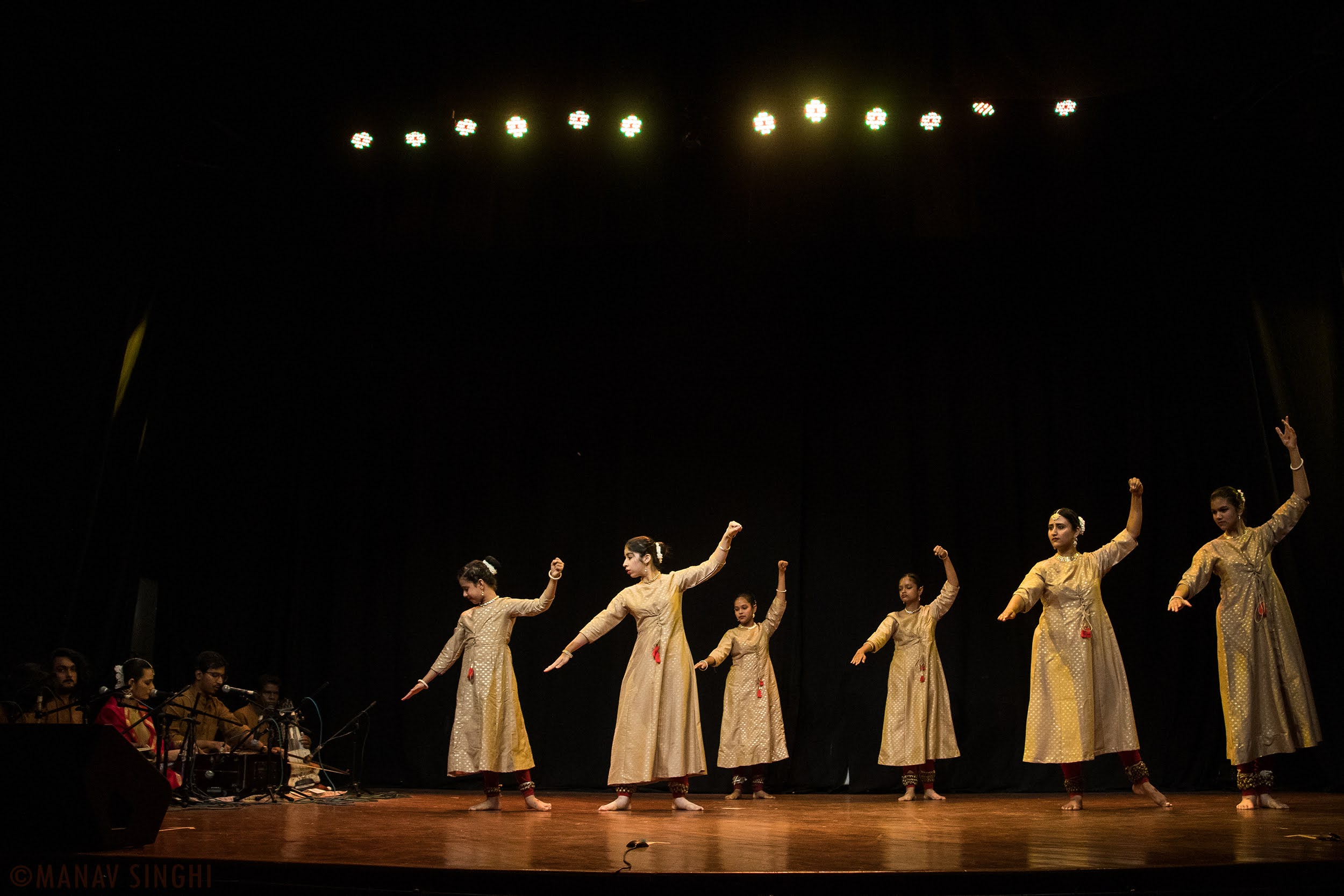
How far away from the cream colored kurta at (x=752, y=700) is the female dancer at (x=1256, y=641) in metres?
2.82

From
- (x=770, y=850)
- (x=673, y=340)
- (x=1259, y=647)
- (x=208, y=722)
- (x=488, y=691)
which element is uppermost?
(x=673, y=340)

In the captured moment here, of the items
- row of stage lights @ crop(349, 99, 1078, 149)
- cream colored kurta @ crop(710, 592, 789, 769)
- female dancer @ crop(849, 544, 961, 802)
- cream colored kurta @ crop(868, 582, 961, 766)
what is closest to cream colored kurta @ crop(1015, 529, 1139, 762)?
female dancer @ crop(849, 544, 961, 802)

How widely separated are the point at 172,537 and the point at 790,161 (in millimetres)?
5681

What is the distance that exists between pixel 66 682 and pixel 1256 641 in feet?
21.2

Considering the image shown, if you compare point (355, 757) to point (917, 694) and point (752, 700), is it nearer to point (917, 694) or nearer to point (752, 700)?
point (752, 700)

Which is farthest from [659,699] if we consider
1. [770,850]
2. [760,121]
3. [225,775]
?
[760,121]

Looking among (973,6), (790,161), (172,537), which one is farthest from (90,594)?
(973,6)

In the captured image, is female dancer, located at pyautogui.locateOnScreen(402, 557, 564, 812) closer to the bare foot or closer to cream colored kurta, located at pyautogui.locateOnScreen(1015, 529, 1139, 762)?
cream colored kurta, located at pyautogui.locateOnScreen(1015, 529, 1139, 762)

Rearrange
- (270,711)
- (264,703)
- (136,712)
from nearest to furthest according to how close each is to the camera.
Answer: (136,712) → (270,711) → (264,703)

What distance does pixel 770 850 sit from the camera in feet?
11.3

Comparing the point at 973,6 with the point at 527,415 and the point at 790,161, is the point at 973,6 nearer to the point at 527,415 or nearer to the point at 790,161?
the point at 790,161

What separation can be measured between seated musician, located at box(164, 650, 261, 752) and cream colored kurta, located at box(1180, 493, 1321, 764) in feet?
19.2

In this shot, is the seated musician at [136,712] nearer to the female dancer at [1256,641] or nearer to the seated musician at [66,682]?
the seated musician at [66,682]

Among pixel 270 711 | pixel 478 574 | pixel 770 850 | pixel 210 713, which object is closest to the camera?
pixel 770 850
